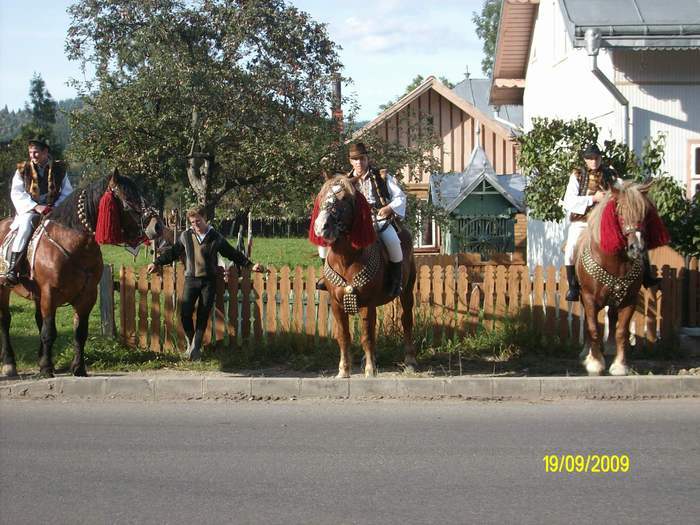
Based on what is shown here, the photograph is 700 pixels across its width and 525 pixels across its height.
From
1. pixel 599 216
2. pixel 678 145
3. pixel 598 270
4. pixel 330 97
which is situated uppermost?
pixel 330 97

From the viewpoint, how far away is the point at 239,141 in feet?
47.3

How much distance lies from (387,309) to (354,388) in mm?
2848

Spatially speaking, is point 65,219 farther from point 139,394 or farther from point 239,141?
point 239,141

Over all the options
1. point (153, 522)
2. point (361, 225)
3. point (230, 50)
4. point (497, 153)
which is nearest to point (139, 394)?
point (361, 225)

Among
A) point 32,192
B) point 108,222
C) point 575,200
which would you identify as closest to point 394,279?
point 575,200

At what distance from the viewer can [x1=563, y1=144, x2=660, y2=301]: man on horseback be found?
10656 mm

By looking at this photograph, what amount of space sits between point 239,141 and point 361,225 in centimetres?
554

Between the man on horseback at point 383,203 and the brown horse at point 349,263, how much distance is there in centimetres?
11

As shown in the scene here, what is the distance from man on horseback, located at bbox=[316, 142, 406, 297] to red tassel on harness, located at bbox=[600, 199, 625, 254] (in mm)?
2283

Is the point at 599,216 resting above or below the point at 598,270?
above

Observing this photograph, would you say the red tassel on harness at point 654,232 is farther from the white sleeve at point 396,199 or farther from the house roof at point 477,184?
the house roof at point 477,184

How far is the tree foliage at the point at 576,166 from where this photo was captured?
12.0 metres

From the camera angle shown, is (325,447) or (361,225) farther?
(361,225)

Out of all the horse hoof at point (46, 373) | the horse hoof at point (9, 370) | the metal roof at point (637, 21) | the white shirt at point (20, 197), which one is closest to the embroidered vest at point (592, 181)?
the metal roof at point (637, 21)
